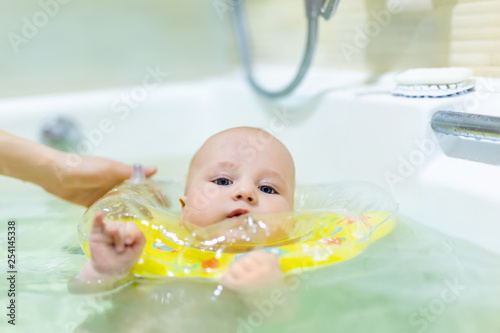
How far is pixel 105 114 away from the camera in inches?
72.3

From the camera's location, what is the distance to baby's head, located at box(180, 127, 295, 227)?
97cm

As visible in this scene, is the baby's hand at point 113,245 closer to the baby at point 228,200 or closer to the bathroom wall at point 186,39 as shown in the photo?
the baby at point 228,200

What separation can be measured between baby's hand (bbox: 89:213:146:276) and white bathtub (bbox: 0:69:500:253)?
0.59 meters

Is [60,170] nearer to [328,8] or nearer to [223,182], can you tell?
[223,182]

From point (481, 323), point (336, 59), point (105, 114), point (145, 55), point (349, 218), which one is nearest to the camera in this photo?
point (481, 323)

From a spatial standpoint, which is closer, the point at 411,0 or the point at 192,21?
the point at 411,0

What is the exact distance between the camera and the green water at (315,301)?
78cm

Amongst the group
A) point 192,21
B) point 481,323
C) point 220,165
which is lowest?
point 481,323

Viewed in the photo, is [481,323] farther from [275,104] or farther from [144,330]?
[275,104]

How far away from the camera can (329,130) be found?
1460 millimetres

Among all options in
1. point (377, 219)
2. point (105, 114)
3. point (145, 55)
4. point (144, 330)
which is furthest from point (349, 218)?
point (145, 55)

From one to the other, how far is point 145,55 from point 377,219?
132cm

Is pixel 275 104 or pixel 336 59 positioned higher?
pixel 336 59

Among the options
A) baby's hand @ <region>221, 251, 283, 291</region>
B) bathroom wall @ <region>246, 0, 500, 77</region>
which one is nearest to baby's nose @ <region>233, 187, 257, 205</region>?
baby's hand @ <region>221, 251, 283, 291</region>
